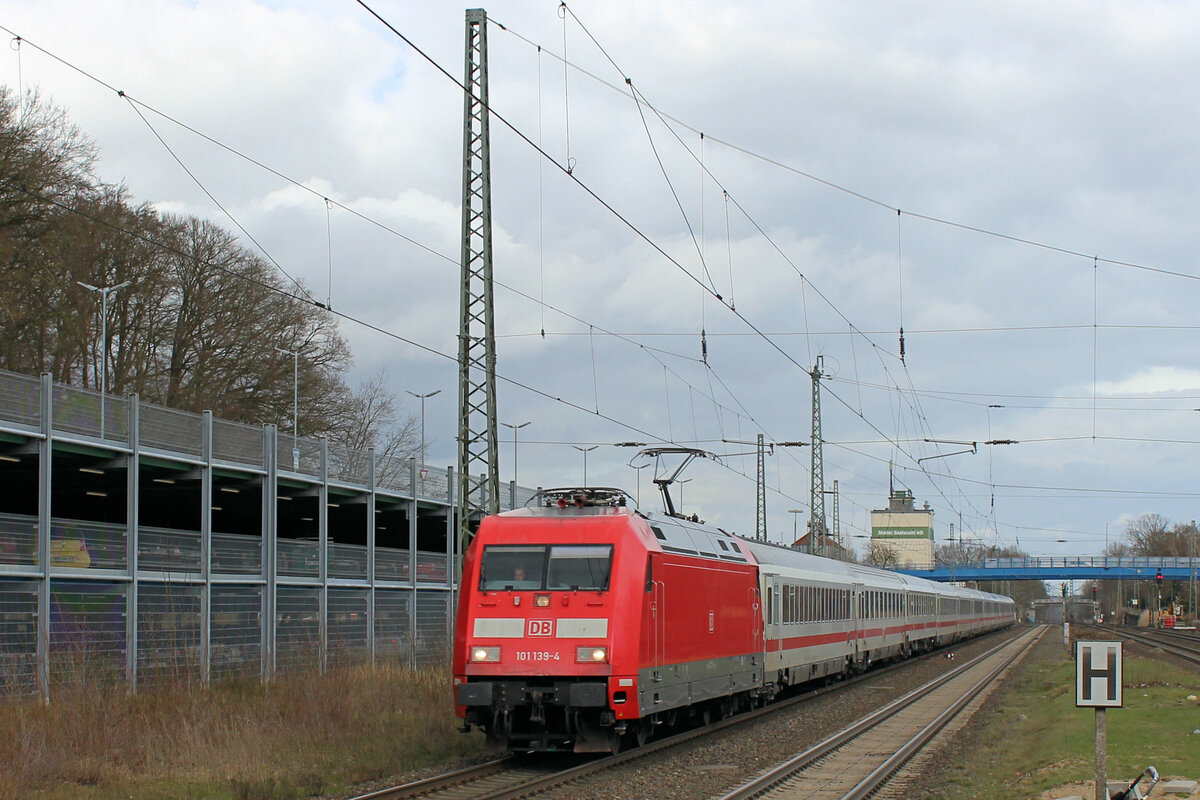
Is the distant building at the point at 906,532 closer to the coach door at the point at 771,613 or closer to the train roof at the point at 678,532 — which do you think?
the train roof at the point at 678,532

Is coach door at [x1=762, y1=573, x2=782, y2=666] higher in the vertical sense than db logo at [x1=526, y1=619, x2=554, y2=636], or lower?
lower

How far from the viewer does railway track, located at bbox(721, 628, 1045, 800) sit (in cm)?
1491

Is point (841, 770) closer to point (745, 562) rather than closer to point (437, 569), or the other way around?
point (745, 562)

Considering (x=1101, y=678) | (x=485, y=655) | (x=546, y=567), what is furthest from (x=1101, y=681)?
(x=485, y=655)

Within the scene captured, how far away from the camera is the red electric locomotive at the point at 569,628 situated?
1661cm

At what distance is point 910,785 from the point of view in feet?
51.1

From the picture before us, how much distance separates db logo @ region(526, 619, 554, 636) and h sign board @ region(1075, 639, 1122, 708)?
23.9 feet

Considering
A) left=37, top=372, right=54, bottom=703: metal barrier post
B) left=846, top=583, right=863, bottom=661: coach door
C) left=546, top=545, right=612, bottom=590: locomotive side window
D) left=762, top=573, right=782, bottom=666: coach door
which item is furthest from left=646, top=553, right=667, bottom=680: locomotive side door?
left=846, top=583, right=863, bottom=661: coach door

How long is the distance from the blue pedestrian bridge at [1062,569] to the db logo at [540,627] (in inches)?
3653

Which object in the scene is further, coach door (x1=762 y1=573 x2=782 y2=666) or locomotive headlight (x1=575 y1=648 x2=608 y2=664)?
coach door (x1=762 y1=573 x2=782 y2=666)

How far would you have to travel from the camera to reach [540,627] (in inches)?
666

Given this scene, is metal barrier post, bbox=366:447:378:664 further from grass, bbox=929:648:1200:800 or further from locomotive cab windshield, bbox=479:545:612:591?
grass, bbox=929:648:1200:800

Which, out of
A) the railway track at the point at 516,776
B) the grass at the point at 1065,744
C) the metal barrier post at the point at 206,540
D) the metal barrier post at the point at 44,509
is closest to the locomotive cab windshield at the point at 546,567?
the railway track at the point at 516,776

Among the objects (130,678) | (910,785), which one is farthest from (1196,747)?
(130,678)
